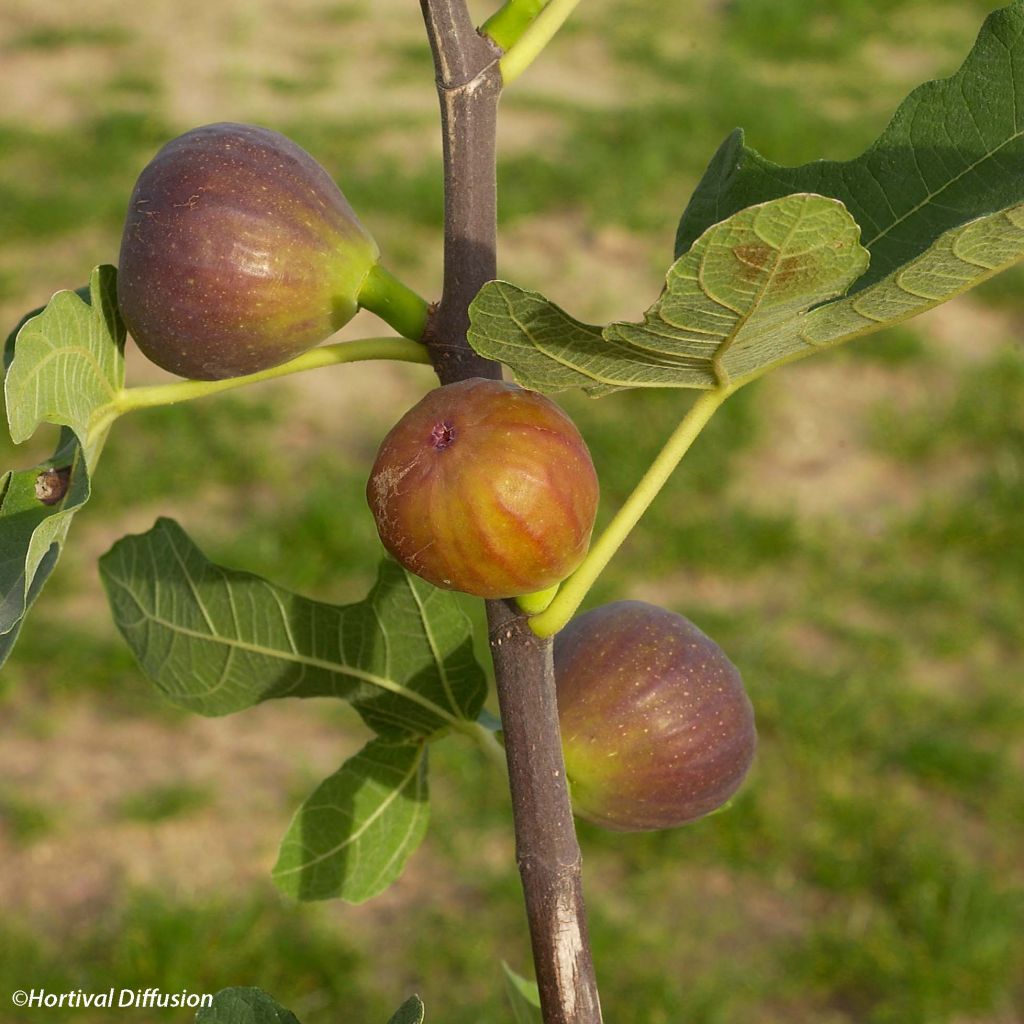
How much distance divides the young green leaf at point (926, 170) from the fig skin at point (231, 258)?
8.4 inches

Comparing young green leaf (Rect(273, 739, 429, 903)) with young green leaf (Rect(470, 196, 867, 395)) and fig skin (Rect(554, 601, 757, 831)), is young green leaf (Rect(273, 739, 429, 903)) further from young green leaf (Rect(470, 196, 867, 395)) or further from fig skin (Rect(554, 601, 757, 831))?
young green leaf (Rect(470, 196, 867, 395))

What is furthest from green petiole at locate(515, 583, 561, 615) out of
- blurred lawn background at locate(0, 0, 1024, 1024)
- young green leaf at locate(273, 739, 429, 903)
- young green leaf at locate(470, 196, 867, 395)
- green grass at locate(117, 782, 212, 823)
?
green grass at locate(117, 782, 212, 823)

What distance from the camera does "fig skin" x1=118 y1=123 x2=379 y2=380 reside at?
0.71 m

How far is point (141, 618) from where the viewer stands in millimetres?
960

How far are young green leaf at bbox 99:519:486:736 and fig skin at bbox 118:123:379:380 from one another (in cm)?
24

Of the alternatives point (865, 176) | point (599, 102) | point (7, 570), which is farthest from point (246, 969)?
point (599, 102)

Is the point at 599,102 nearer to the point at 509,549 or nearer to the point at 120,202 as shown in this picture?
the point at 120,202

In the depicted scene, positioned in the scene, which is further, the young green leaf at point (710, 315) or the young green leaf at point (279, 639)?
the young green leaf at point (279, 639)

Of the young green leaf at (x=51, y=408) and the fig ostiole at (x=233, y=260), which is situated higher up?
the fig ostiole at (x=233, y=260)

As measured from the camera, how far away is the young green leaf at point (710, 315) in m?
0.56

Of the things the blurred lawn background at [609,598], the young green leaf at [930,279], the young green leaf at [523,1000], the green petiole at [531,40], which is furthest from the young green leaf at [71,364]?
the blurred lawn background at [609,598]

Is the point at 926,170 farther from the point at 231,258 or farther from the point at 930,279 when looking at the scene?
the point at 231,258

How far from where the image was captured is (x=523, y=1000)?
3.20ft

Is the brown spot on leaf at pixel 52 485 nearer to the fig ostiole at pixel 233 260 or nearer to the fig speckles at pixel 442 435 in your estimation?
Result: the fig ostiole at pixel 233 260
